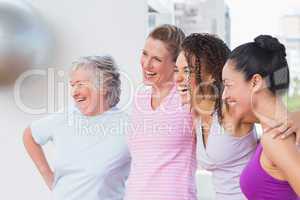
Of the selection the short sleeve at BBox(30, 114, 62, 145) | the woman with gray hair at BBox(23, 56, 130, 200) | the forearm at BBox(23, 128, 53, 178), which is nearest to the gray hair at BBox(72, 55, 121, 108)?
the woman with gray hair at BBox(23, 56, 130, 200)

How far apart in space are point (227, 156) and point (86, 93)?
1.81 feet

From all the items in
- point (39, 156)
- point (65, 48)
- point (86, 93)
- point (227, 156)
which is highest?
point (65, 48)

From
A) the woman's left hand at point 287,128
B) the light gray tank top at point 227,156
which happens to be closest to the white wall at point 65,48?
the light gray tank top at point 227,156

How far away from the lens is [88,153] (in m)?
1.44

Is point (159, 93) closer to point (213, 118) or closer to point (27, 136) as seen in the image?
point (213, 118)

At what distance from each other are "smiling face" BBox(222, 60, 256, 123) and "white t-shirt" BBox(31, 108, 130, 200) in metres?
0.45

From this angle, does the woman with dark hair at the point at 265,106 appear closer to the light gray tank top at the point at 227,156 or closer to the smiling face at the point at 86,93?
the light gray tank top at the point at 227,156

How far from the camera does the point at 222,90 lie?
108cm

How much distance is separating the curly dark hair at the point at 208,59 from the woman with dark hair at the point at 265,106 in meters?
0.11

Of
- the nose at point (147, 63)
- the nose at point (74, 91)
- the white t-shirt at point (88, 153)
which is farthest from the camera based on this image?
the nose at point (74, 91)

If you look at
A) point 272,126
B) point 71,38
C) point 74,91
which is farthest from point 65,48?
point 272,126

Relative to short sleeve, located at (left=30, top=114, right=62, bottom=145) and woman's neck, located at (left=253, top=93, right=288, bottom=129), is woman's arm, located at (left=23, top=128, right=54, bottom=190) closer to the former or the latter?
short sleeve, located at (left=30, top=114, right=62, bottom=145)

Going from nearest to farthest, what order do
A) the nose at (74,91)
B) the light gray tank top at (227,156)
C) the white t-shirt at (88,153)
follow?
the light gray tank top at (227,156) → the white t-shirt at (88,153) → the nose at (74,91)

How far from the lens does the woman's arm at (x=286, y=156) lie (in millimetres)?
805
